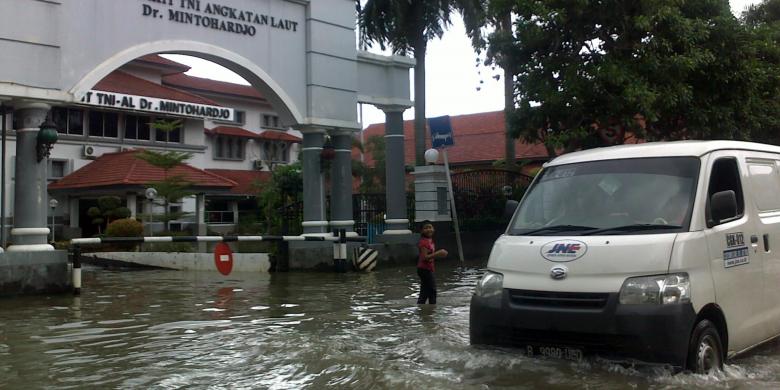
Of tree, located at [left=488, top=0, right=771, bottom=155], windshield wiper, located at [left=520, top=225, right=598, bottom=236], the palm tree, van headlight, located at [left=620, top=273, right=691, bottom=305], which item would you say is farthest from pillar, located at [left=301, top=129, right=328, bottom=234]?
van headlight, located at [left=620, top=273, right=691, bottom=305]

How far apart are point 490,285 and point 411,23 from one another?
18.7 metres

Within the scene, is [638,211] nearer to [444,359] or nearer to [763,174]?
[763,174]

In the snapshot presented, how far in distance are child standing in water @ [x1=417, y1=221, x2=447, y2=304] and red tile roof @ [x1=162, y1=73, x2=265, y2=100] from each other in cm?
3152

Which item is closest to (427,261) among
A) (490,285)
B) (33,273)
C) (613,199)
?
(490,285)

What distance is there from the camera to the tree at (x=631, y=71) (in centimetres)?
1418

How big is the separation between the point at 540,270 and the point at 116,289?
10342 mm

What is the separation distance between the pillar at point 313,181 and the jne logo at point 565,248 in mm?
11080

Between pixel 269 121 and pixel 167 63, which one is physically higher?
pixel 167 63

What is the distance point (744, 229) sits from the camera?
6.25m

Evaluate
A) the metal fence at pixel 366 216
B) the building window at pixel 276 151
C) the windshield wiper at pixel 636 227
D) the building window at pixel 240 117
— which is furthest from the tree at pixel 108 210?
the windshield wiper at pixel 636 227

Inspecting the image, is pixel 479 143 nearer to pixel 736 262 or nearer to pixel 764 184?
pixel 764 184

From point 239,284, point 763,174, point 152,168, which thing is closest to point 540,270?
point 763,174

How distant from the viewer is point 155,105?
1277 inches

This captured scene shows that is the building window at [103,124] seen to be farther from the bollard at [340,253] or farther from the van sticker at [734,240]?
the van sticker at [734,240]
